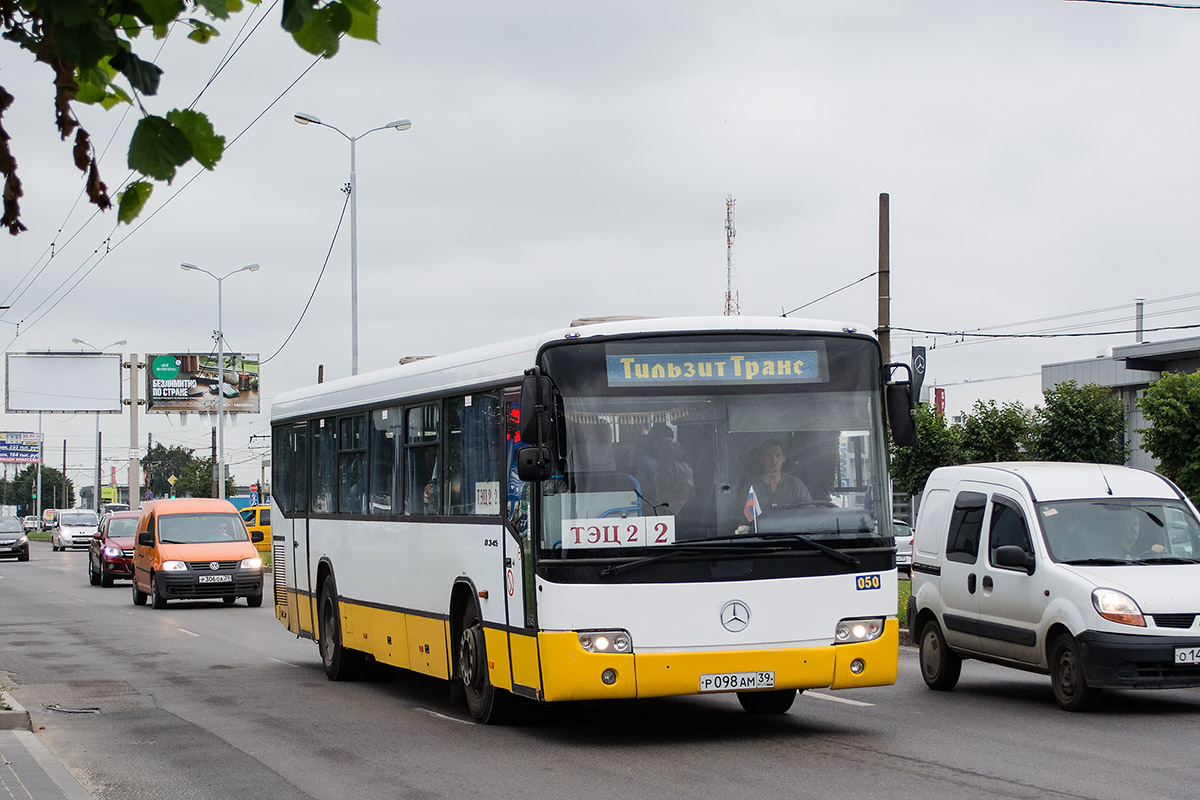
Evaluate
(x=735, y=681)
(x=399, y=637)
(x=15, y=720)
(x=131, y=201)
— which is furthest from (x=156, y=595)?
(x=131, y=201)

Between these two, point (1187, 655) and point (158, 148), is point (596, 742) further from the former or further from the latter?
point (158, 148)

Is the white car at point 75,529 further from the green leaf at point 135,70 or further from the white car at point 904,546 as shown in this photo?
the green leaf at point 135,70

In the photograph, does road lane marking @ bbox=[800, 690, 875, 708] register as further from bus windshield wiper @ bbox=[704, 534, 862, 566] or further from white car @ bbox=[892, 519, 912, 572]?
white car @ bbox=[892, 519, 912, 572]

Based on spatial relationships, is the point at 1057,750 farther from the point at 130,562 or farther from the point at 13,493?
the point at 13,493

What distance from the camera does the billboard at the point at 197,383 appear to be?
8444 centimetres

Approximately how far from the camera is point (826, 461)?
34.7 ft

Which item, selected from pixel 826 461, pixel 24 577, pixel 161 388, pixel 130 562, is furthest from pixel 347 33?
pixel 161 388

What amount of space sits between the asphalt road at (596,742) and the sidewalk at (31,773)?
25 centimetres

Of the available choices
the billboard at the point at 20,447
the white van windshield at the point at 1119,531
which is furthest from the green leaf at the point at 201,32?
the billboard at the point at 20,447

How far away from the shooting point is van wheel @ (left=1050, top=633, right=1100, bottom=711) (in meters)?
11.8

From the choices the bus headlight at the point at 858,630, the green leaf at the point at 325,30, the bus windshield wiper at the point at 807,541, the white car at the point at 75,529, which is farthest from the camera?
the white car at the point at 75,529

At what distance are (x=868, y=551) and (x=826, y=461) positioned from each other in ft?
2.20

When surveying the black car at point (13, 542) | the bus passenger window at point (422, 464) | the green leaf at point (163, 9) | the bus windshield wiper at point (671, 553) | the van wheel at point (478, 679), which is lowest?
the black car at point (13, 542)

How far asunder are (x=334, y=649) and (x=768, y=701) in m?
5.52
